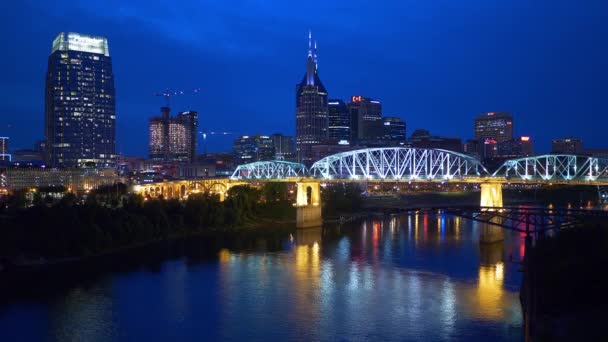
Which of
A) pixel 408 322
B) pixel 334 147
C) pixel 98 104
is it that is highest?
pixel 98 104

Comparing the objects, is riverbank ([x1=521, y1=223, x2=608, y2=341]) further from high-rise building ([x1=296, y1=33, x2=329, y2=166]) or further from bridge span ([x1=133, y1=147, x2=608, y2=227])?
high-rise building ([x1=296, y1=33, x2=329, y2=166])

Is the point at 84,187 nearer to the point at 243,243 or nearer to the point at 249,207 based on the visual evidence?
the point at 249,207

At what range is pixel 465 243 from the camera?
3909 centimetres

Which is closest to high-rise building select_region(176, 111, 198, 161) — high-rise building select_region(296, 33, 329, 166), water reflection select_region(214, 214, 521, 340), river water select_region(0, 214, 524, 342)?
high-rise building select_region(296, 33, 329, 166)

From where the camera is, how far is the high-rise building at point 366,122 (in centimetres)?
15400

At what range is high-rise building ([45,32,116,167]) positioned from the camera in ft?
354

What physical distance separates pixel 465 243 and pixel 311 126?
97671 millimetres

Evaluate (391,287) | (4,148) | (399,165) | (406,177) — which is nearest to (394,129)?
(4,148)

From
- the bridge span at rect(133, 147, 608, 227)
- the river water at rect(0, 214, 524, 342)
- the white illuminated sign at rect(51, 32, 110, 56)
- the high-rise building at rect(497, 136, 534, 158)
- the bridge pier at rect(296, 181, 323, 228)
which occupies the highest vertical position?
the white illuminated sign at rect(51, 32, 110, 56)

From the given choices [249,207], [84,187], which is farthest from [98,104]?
[249,207]

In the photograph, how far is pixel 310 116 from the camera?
136 meters

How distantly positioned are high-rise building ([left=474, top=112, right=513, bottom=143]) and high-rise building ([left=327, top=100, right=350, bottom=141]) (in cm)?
3161

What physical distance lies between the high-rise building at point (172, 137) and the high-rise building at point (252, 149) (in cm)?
1385

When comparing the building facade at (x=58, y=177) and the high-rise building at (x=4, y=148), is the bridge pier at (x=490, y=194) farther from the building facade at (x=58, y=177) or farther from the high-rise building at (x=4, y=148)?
the high-rise building at (x=4, y=148)
